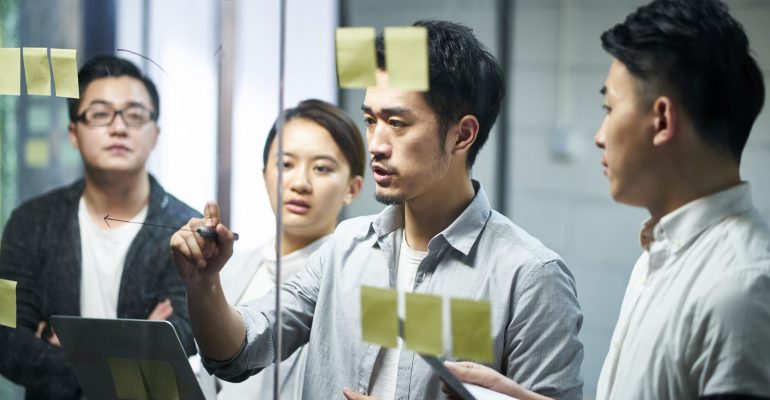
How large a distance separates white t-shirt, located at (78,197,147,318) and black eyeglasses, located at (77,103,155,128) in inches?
8.4

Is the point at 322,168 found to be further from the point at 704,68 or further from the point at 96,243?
the point at 704,68

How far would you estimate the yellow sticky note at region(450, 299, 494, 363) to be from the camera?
125 cm

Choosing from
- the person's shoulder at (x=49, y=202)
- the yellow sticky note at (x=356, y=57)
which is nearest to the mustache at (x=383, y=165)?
the yellow sticky note at (x=356, y=57)

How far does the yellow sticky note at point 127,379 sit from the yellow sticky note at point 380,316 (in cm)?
46

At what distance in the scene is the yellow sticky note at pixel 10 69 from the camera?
1.67 m

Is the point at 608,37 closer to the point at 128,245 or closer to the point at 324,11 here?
the point at 324,11

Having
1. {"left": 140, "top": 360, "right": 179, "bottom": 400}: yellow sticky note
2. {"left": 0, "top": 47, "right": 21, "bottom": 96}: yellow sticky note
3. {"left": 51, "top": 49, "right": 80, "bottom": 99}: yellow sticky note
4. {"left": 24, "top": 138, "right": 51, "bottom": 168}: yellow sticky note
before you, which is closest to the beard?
{"left": 140, "top": 360, "right": 179, "bottom": 400}: yellow sticky note

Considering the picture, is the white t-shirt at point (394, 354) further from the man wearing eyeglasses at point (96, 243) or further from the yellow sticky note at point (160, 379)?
the man wearing eyeglasses at point (96, 243)

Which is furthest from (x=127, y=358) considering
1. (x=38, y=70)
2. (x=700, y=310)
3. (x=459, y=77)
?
(x=700, y=310)

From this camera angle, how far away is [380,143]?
138cm

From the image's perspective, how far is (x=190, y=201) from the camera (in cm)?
188

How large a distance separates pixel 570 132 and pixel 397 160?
41 centimetres

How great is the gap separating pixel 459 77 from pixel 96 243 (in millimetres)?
1014

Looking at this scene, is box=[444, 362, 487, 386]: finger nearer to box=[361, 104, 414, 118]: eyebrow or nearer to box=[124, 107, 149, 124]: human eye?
box=[361, 104, 414, 118]: eyebrow
